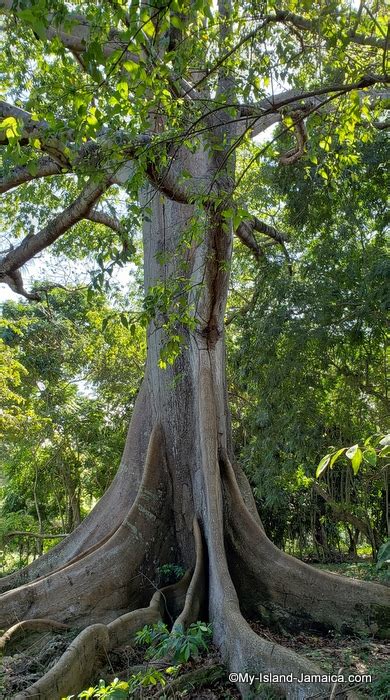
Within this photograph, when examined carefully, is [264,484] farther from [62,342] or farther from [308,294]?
[62,342]

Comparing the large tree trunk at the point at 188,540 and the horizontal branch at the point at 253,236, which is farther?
the horizontal branch at the point at 253,236

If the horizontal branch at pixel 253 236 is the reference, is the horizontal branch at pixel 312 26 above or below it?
below

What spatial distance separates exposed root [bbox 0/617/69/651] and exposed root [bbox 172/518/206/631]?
3.28 feet

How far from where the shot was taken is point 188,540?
5473mm

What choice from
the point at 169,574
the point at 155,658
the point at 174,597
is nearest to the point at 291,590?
the point at 174,597

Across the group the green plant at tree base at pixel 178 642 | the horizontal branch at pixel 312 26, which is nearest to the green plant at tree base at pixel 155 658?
the green plant at tree base at pixel 178 642

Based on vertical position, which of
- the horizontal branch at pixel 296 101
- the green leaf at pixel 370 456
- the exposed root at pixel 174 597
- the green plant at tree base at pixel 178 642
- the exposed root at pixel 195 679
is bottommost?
the exposed root at pixel 195 679

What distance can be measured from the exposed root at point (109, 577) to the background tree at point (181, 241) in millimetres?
13

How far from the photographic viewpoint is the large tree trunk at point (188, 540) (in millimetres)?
4345

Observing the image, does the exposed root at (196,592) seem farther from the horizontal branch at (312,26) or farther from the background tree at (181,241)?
the horizontal branch at (312,26)

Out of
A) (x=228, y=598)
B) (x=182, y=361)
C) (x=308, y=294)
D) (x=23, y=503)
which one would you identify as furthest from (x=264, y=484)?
(x=23, y=503)

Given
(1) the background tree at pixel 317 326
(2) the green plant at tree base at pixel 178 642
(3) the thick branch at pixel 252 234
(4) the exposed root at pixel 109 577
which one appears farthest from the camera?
(1) the background tree at pixel 317 326

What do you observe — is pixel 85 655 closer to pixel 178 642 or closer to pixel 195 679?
pixel 195 679

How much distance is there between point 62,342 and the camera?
1280 centimetres
